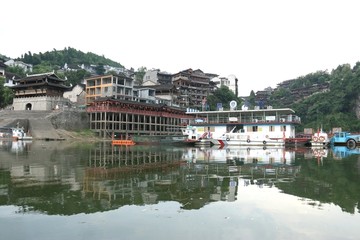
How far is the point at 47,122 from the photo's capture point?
2489 inches

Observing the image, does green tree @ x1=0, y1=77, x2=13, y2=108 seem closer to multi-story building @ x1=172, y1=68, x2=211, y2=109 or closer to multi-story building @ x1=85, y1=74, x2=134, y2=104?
multi-story building @ x1=85, y1=74, x2=134, y2=104

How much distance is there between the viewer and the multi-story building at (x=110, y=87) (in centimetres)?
8025

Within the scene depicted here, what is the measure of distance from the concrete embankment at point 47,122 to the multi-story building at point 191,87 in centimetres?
3652

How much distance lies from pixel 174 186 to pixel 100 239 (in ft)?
19.2

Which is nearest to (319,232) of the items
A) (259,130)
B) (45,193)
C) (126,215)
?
(126,215)

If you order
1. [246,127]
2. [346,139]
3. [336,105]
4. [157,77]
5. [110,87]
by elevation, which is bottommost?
[346,139]

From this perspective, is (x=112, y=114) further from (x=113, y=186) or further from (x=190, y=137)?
(x=113, y=186)

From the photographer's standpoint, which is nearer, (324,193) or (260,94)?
(324,193)

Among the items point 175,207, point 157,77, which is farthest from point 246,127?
point 157,77

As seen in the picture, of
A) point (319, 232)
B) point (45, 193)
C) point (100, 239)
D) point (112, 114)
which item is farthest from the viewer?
point (112, 114)

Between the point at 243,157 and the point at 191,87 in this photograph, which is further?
the point at 191,87

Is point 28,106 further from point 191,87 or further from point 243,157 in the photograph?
point 243,157

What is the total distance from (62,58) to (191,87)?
253ft

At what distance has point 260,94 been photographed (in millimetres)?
129125
